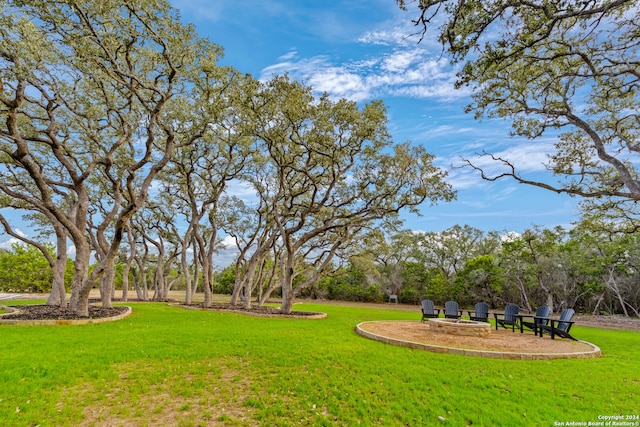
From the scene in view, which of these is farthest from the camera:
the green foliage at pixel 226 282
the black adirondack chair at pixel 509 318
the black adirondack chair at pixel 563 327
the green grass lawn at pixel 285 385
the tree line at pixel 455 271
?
the green foliage at pixel 226 282

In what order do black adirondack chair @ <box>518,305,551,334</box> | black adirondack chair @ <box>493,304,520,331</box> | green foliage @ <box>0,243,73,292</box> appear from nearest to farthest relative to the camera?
black adirondack chair @ <box>518,305,551,334</box> < black adirondack chair @ <box>493,304,520,331</box> < green foliage @ <box>0,243,73,292</box>

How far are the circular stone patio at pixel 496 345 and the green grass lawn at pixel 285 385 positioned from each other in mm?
362

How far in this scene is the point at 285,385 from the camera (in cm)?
494

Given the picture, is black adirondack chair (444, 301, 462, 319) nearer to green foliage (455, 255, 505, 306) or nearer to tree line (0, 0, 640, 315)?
tree line (0, 0, 640, 315)

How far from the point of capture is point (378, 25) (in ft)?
22.6

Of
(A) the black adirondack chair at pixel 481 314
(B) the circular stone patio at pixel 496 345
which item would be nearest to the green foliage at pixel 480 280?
(A) the black adirondack chair at pixel 481 314

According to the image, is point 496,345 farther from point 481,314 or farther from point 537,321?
point 481,314

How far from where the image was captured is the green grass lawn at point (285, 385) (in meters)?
3.95

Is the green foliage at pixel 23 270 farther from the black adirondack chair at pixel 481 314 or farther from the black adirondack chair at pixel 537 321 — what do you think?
the black adirondack chair at pixel 537 321

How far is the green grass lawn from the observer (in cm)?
395

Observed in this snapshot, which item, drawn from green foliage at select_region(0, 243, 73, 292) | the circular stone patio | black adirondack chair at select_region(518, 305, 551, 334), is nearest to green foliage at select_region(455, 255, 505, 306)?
black adirondack chair at select_region(518, 305, 551, 334)

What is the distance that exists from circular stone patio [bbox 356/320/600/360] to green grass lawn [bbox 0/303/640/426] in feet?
1.19

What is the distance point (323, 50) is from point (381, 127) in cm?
541

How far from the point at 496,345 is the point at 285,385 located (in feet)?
21.7
